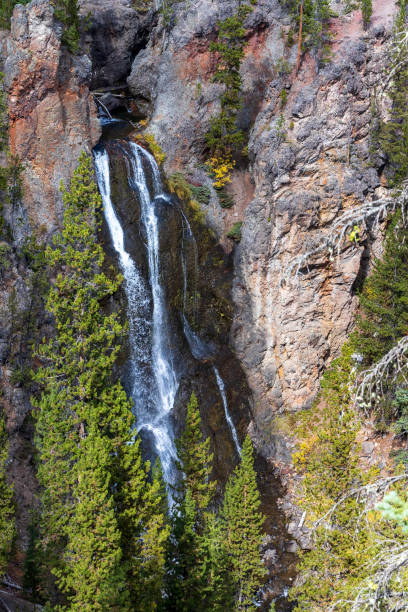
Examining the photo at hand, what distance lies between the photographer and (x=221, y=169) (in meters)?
35.7

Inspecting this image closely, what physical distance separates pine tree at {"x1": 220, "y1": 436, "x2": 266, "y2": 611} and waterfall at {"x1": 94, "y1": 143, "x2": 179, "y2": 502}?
6169mm

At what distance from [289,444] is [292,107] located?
745 inches

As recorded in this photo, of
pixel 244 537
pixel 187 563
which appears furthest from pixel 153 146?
pixel 187 563

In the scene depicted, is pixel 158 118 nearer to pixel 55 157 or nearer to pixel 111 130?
pixel 111 130

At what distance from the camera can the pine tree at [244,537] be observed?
74.3 ft

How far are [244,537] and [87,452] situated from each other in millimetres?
8817

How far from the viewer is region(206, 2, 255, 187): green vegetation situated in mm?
34719

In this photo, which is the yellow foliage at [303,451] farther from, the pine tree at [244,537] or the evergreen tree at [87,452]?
the evergreen tree at [87,452]

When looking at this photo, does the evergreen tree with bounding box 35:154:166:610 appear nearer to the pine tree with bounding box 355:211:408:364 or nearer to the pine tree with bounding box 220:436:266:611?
the pine tree with bounding box 220:436:266:611

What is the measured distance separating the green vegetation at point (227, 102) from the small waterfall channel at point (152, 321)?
15.1 ft

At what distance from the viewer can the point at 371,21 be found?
33969mm

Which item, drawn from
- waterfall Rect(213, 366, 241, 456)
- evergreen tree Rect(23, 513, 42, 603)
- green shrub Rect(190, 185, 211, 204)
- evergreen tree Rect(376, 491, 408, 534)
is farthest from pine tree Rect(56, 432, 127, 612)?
green shrub Rect(190, 185, 211, 204)

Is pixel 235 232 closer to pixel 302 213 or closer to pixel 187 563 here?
pixel 302 213

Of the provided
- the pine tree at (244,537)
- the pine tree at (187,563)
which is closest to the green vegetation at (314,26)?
the pine tree at (244,537)
